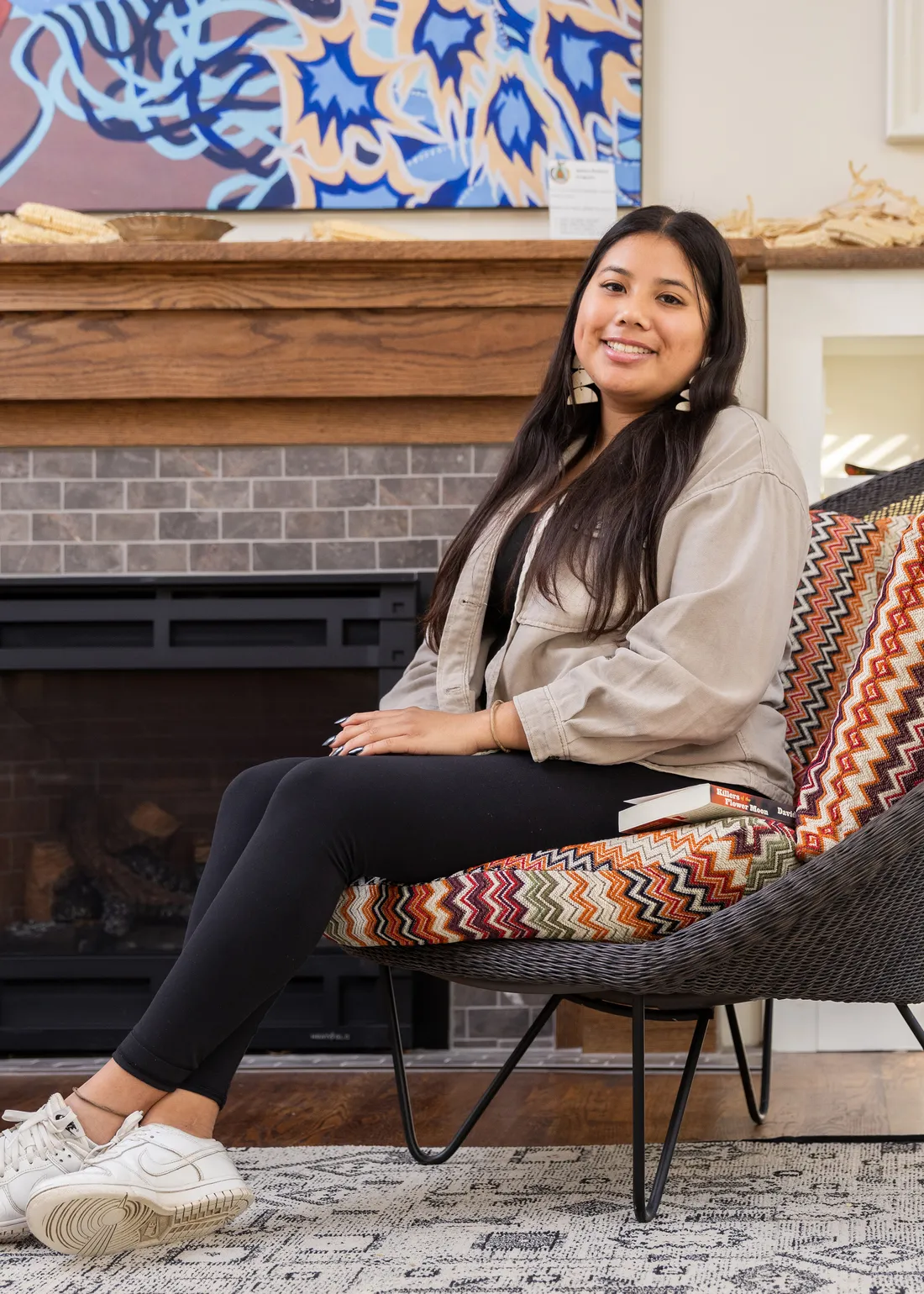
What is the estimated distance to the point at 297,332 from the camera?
262 centimetres

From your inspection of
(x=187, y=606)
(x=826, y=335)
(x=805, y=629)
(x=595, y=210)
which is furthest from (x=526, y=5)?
(x=805, y=629)

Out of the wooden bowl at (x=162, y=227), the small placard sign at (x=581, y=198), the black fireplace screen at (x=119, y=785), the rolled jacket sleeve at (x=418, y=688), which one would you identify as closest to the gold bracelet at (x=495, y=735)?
the rolled jacket sleeve at (x=418, y=688)

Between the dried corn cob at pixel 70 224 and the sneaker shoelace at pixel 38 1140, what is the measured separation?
180 cm

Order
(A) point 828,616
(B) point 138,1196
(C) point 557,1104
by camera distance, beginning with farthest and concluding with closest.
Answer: (C) point 557,1104 → (A) point 828,616 → (B) point 138,1196

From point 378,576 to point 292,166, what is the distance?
2.91ft

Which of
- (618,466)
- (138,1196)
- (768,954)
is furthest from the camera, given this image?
(618,466)

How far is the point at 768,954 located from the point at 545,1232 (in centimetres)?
37

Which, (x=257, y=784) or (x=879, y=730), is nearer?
(x=879, y=730)

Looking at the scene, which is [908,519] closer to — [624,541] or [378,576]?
[624,541]

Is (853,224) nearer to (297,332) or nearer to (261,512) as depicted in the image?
(297,332)

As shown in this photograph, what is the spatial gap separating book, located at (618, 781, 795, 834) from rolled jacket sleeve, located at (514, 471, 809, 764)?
0.23 ft

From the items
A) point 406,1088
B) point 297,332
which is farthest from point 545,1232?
point 297,332

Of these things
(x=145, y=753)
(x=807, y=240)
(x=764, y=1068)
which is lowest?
(x=764, y=1068)

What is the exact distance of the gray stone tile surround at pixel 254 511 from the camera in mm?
2674
